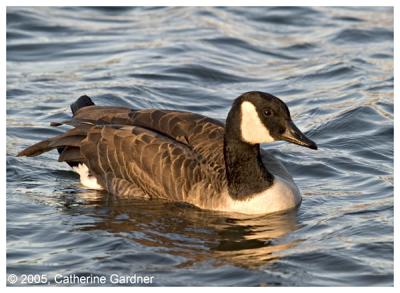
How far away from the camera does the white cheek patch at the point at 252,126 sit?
37.4 ft

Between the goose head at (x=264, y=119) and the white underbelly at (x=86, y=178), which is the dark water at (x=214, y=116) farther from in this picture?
the goose head at (x=264, y=119)

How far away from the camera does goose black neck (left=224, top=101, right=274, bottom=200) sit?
11.6 m

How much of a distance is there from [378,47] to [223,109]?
491 cm

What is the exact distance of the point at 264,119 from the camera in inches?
447

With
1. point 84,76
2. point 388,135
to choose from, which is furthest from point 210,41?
point 388,135

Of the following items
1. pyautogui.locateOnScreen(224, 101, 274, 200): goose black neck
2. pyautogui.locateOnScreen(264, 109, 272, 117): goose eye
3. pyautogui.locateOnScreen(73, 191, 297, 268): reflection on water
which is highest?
pyautogui.locateOnScreen(264, 109, 272, 117): goose eye

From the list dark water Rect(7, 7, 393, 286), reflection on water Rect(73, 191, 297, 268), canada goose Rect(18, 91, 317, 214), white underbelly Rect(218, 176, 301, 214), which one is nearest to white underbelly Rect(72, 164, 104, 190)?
canada goose Rect(18, 91, 317, 214)

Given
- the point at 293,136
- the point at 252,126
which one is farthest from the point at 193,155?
the point at 293,136

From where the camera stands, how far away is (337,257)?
1013cm

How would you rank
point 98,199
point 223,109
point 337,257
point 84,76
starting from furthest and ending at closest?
point 84,76
point 223,109
point 98,199
point 337,257

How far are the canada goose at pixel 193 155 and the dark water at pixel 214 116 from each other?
214 mm

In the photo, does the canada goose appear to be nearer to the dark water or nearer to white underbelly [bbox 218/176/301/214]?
white underbelly [bbox 218/176/301/214]

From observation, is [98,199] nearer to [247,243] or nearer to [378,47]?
[247,243]

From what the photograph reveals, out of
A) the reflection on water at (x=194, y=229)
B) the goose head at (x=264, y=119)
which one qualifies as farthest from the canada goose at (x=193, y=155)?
the reflection on water at (x=194, y=229)
